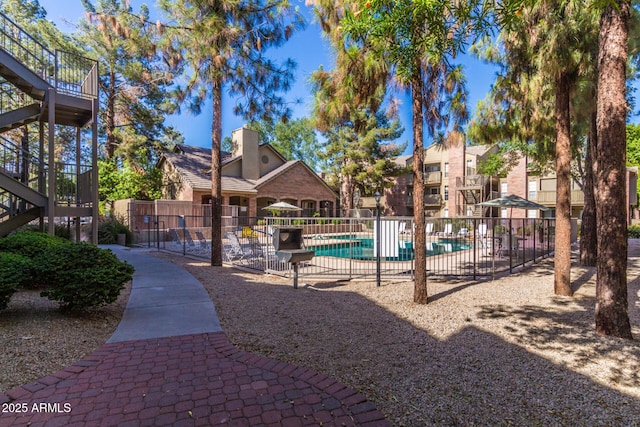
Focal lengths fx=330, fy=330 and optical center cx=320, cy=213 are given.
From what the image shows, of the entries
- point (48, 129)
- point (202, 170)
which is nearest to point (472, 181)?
point (202, 170)

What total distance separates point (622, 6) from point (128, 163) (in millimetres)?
24765

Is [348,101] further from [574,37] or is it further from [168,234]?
[168,234]

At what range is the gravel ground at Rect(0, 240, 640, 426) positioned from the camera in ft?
9.80

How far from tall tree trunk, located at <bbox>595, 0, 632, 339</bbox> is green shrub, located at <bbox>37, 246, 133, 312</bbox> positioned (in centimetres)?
698

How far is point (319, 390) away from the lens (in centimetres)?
316

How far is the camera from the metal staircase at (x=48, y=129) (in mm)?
8328

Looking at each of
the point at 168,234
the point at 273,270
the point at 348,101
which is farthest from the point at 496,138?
the point at 168,234

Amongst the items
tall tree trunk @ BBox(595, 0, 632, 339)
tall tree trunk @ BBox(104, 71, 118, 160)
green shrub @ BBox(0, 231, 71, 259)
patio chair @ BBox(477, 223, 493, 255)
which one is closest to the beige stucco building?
tall tree trunk @ BBox(104, 71, 118, 160)

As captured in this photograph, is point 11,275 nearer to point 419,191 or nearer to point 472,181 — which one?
point 419,191

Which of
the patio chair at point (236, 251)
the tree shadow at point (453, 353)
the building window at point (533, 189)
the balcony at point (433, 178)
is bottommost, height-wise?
the tree shadow at point (453, 353)

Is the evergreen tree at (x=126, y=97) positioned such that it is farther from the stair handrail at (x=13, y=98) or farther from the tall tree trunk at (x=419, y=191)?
the tall tree trunk at (x=419, y=191)

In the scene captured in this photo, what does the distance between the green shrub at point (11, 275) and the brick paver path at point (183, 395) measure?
1723 mm

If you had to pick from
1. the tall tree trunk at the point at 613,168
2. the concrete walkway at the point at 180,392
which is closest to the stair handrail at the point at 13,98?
the concrete walkway at the point at 180,392

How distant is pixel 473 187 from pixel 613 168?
2687 centimetres
